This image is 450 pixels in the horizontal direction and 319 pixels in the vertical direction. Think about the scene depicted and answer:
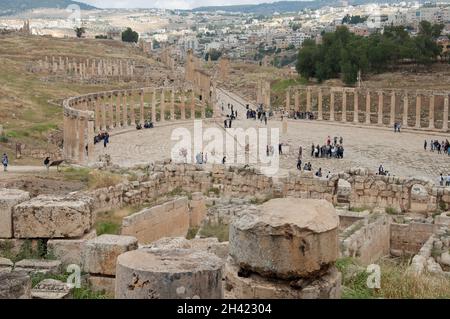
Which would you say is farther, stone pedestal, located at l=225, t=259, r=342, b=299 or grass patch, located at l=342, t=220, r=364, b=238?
grass patch, located at l=342, t=220, r=364, b=238

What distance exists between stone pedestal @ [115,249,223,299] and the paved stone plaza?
112 feet

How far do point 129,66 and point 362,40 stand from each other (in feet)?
115

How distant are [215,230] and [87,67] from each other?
86.4 m

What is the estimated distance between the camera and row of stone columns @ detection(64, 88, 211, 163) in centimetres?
4722

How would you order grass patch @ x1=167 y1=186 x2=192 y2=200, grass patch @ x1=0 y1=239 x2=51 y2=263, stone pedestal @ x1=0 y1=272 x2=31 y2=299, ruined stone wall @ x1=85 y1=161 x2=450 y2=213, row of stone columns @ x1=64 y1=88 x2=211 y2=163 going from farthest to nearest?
row of stone columns @ x1=64 y1=88 x2=211 y2=163 < grass patch @ x1=167 y1=186 x2=192 y2=200 < ruined stone wall @ x1=85 y1=161 x2=450 y2=213 < grass patch @ x1=0 y1=239 x2=51 y2=263 < stone pedestal @ x1=0 y1=272 x2=31 y2=299

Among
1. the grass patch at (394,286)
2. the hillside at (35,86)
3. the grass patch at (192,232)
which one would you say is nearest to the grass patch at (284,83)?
the hillside at (35,86)

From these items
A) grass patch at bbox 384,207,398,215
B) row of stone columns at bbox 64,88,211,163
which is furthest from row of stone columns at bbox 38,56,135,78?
grass patch at bbox 384,207,398,215

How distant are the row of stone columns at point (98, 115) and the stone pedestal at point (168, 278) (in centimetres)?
3848

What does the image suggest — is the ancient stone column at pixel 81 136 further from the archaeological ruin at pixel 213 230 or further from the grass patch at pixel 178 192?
the grass patch at pixel 178 192

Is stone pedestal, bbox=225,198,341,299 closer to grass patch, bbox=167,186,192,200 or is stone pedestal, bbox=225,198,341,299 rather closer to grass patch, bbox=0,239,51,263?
grass patch, bbox=0,239,51,263

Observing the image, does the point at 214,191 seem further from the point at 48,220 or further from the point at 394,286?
the point at 394,286

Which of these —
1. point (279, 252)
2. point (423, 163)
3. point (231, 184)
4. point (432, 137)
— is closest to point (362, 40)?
point (432, 137)

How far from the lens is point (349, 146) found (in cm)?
5569
